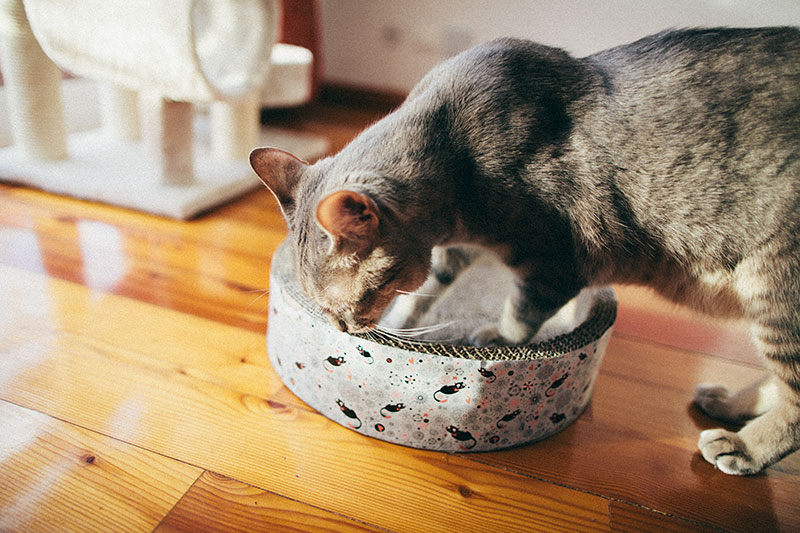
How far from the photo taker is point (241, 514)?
88 centimetres

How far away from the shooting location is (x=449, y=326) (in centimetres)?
125

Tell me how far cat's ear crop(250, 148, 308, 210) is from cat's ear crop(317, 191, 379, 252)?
7.2 inches

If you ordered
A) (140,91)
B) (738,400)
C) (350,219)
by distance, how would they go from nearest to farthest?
(350,219)
(738,400)
(140,91)

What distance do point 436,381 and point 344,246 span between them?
11.2 inches

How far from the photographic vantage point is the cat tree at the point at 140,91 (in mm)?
1620

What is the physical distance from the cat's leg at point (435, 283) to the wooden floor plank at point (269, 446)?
0.97 feet

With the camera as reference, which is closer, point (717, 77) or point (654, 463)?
point (717, 77)

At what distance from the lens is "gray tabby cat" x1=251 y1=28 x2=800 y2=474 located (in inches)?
36.8

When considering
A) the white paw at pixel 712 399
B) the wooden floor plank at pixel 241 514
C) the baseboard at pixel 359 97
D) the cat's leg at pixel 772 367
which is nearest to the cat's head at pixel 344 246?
the wooden floor plank at pixel 241 514

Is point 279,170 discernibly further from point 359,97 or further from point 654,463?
point 359,97

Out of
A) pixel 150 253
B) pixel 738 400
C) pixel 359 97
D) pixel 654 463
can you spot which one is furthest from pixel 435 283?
pixel 359 97

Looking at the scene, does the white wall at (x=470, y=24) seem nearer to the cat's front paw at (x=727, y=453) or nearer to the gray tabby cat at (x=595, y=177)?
the gray tabby cat at (x=595, y=177)

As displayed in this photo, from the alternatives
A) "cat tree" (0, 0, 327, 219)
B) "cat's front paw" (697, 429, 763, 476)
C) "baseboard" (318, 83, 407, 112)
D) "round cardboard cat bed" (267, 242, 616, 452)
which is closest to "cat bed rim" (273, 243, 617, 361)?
"round cardboard cat bed" (267, 242, 616, 452)

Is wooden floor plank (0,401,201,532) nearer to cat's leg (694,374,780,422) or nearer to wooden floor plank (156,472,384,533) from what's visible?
wooden floor plank (156,472,384,533)
